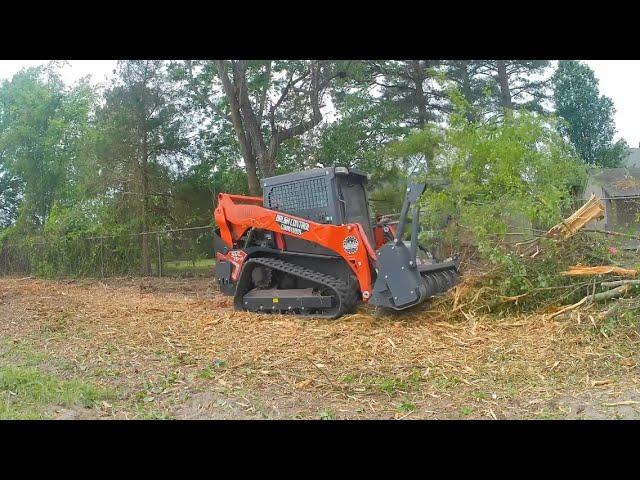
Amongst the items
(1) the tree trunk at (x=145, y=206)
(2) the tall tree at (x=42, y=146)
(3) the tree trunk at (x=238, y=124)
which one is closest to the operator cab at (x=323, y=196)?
(3) the tree trunk at (x=238, y=124)

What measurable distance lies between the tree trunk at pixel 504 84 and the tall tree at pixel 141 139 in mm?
13736

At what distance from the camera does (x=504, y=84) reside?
84.4ft

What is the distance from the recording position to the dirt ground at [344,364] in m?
4.54

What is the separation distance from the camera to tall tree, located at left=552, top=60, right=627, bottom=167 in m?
33.8

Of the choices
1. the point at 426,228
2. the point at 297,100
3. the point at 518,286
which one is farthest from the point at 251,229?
the point at 297,100

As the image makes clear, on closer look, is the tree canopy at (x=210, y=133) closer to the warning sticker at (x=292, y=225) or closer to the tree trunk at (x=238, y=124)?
the tree trunk at (x=238, y=124)

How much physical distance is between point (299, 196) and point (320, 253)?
0.96m

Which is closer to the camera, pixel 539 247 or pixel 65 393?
pixel 65 393

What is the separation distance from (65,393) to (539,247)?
5.89 meters

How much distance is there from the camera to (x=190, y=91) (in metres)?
20.4

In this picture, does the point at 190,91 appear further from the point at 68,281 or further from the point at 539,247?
the point at 539,247

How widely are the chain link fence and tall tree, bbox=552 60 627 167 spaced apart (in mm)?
24594

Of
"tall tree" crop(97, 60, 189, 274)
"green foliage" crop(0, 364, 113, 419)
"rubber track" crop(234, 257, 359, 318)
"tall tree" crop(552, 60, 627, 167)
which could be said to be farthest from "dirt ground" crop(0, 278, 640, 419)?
"tall tree" crop(552, 60, 627, 167)

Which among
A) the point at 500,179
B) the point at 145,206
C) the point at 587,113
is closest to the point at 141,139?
the point at 145,206
